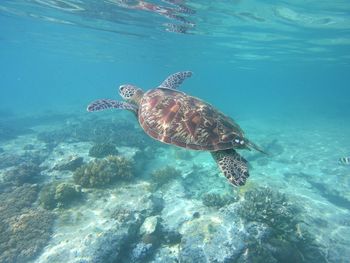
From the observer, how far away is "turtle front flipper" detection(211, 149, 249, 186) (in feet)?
18.3

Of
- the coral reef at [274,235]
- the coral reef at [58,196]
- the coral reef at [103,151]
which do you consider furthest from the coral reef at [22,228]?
the coral reef at [274,235]

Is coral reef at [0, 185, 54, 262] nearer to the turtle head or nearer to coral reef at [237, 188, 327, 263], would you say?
the turtle head

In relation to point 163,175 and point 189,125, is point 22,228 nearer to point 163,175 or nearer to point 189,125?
point 163,175

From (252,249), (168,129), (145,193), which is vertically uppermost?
(168,129)

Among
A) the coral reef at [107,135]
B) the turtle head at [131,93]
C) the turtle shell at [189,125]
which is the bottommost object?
the coral reef at [107,135]

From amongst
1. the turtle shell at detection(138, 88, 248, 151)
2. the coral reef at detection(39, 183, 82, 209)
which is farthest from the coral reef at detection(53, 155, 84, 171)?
the turtle shell at detection(138, 88, 248, 151)

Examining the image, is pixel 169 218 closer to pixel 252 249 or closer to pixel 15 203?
pixel 252 249

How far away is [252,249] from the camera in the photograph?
7.51 m

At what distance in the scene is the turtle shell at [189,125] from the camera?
21.1 feet

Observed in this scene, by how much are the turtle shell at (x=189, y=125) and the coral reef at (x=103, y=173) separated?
4.00 m

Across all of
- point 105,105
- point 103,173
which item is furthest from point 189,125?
point 103,173

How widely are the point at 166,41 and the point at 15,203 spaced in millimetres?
30527

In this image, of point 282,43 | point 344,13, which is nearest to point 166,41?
point 282,43

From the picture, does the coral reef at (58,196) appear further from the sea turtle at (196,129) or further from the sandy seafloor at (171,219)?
the sea turtle at (196,129)
